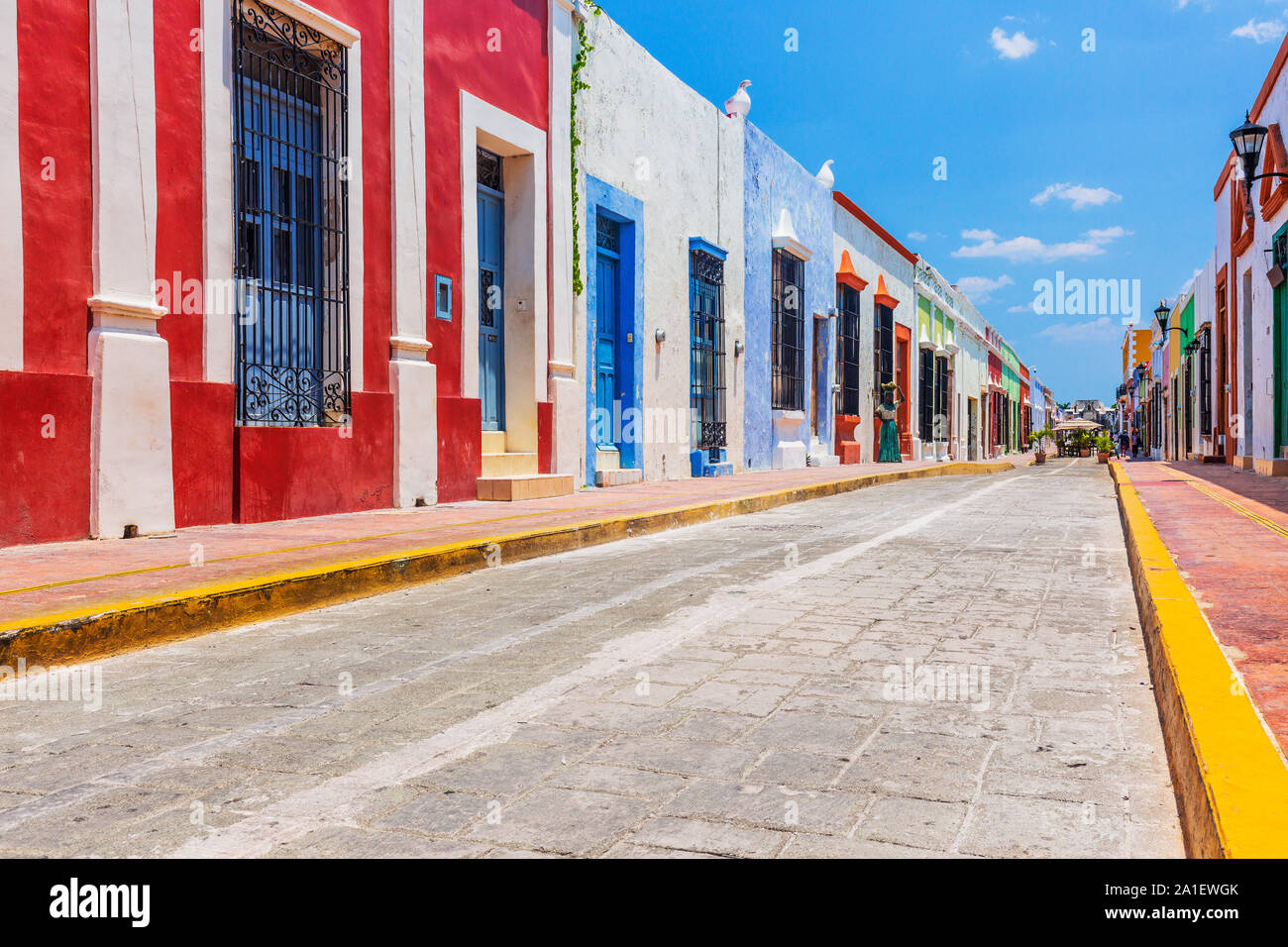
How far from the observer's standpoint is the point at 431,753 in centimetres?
313

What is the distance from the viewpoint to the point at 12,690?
4.05 metres

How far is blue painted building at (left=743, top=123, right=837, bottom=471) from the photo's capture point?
814 inches

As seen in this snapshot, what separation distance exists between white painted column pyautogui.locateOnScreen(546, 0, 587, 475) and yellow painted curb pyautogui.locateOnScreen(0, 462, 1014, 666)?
389 centimetres

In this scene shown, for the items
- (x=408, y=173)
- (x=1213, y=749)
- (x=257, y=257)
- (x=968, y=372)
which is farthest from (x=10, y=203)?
(x=968, y=372)

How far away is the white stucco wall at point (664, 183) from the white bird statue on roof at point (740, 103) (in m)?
0.45

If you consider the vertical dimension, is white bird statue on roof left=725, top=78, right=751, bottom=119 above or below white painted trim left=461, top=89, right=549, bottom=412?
above

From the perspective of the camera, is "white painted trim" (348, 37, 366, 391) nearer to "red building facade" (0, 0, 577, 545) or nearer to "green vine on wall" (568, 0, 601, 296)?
"red building facade" (0, 0, 577, 545)

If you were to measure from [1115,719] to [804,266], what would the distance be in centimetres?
2110

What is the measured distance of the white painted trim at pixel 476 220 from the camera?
11219 millimetres

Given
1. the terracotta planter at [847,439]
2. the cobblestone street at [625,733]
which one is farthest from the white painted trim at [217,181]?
the terracotta planter at [847,439]

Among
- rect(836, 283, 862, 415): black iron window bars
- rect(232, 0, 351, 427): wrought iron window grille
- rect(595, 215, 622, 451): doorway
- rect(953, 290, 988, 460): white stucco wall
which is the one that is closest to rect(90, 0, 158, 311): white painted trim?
rect(232, 0, 351, 427): wrought iron window grille

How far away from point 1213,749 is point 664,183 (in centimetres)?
1498

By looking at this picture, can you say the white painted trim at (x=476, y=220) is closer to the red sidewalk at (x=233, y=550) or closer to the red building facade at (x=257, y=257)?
the red building facade at (x=257, y=257)

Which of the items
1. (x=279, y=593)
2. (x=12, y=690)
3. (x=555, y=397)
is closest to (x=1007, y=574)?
(x=279, y=593)
